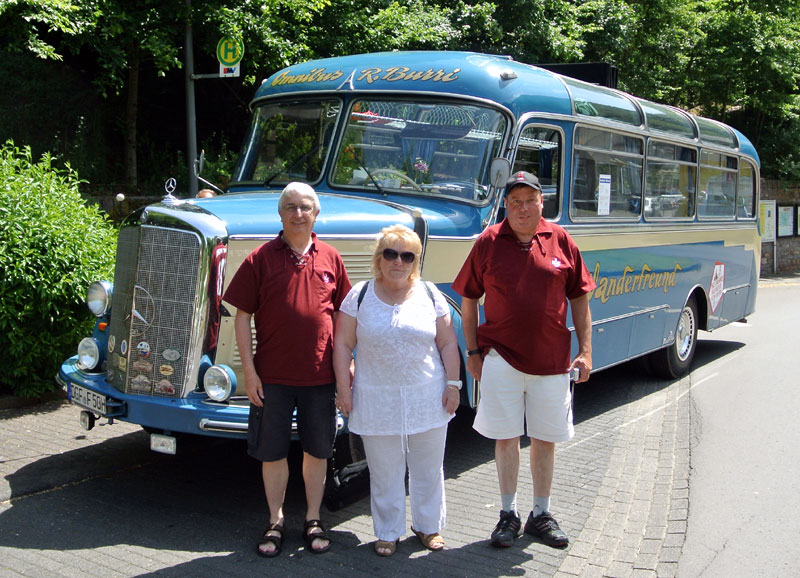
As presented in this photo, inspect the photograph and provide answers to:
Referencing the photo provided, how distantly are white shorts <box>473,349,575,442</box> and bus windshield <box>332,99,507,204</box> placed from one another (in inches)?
67.8

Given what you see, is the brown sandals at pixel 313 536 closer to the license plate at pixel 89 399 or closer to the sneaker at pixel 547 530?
the sneaker at pixel 547 530

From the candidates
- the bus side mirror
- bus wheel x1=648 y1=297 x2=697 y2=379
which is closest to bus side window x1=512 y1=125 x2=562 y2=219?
the bus side mirror

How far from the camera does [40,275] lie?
7.15 meters

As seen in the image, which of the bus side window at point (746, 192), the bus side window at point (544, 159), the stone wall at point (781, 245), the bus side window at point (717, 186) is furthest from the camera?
the stone wall at point (781, 245)

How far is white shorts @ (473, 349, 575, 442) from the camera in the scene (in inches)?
187

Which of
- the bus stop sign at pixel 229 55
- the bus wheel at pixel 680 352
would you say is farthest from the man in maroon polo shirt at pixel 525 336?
the bus stop sign at pixel 229 55

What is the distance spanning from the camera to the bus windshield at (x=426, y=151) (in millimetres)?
6188

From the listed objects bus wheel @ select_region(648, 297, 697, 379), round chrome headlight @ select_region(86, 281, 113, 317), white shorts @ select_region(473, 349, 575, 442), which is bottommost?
bus wheel @ select_region(648, 297, 697, 379)

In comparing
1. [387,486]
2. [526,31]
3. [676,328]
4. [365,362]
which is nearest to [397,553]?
[387,486]

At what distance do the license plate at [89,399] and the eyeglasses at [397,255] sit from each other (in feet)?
6.52

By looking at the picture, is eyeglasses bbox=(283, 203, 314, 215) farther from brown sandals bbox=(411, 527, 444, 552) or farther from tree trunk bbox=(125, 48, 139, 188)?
tree trunk bbox=(125, 48, 139, 188)

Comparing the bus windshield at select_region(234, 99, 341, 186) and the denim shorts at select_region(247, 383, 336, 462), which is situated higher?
the bus windshield at select_region(234, 99, 341, 186)

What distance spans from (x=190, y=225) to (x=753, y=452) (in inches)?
191

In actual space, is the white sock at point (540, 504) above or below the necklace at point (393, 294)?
below
